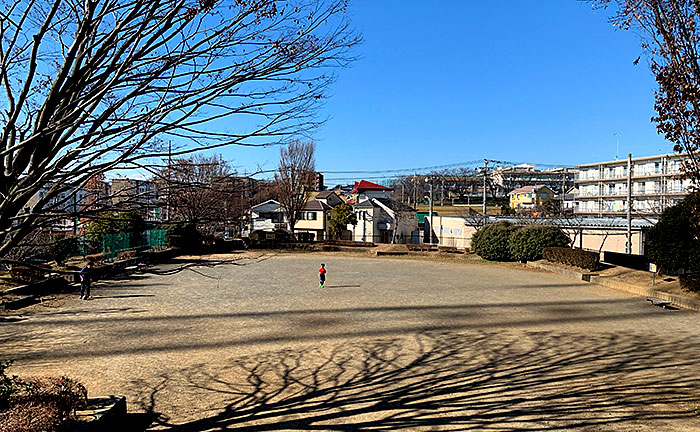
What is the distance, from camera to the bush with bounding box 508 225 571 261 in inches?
995

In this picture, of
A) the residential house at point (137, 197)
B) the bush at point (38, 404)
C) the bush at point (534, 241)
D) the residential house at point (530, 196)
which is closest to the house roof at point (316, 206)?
the bush at point (534, 241)

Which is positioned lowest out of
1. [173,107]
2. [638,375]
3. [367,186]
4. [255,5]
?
[638,375]

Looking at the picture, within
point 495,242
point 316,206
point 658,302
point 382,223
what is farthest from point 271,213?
point 658,302

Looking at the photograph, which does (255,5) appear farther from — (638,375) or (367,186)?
(367,186)

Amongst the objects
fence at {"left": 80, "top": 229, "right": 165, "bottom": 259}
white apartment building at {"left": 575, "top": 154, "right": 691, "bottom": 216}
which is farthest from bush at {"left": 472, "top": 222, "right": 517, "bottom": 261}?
white apartment building at {"left": 575, "top": 154, "right": 691, "bottom": 216}

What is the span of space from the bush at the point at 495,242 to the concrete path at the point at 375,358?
1110 centimetres

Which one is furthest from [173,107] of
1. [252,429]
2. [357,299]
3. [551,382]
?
[357,299]

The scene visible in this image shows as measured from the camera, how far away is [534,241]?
84.0 feet

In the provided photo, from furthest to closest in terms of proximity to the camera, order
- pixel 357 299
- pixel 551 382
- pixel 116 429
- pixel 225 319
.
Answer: pixel 357 299, pixel 225 319, pixel 551 382, pixel 116 429

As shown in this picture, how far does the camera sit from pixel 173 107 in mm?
3391

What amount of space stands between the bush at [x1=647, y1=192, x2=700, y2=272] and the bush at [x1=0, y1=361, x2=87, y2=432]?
1721cm

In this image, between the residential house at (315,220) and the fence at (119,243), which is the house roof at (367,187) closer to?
the residential house at (315,220)

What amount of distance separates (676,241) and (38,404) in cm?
1829

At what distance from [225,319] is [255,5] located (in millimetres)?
9967
